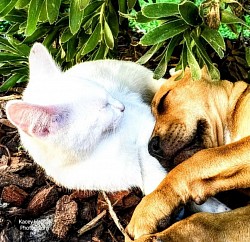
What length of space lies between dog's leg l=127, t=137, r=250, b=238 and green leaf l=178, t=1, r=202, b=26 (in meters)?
0.59

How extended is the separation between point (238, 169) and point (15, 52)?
5.06ft

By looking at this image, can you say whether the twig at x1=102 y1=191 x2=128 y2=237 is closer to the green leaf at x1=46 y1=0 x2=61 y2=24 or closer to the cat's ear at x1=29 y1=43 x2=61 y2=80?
the cat's ear at x1=29 y1=43 x2=61 y2=80

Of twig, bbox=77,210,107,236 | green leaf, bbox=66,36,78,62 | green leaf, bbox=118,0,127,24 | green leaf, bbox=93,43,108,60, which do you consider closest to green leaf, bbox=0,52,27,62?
green leaf, bbox=66,36,78,62

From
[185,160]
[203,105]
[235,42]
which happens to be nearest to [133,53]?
[235,42]

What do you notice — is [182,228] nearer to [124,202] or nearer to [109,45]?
[124,202]

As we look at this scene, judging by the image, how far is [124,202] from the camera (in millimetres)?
3621

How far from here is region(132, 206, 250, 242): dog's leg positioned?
2.81 metres

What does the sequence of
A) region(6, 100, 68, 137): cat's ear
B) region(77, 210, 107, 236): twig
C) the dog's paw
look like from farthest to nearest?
1. region(77, 210, 107, 236): twig
2. the dog's paw
3. region(6, 100, 68, 137): cat's ear

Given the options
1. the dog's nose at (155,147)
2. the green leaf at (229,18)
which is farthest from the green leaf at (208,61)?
the dog's nose at (155,147)

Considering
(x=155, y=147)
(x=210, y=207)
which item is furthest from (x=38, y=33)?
(x=210, y=207)

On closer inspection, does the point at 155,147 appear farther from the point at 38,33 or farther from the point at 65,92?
the point at 38,33

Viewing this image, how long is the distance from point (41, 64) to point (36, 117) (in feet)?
1.74

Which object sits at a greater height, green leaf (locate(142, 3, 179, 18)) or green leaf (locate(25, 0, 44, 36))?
green leaf (locate(142, 3, 179, 18))

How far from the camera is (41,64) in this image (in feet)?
10.9
